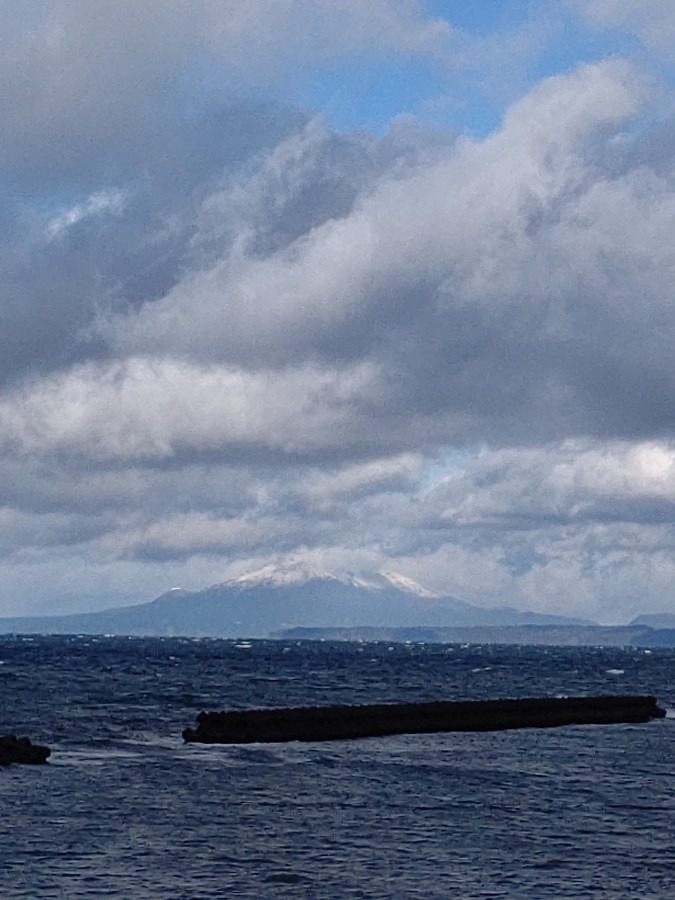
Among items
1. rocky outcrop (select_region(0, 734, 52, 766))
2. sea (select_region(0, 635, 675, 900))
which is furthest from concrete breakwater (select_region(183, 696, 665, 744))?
rocky outcrop (select_region(0, 734, 52, 766))

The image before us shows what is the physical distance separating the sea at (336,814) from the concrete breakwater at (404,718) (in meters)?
2.29

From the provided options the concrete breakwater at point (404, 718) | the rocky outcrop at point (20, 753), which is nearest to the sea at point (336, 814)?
the rocky outcrop at point (20, 753)

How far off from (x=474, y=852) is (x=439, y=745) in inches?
1415

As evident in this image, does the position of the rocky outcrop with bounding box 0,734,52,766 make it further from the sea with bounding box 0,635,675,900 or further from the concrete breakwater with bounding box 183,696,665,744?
the concrete breakwater with bounding box 183,696,665,744

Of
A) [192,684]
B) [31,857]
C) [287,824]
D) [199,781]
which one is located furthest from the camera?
[192,684]

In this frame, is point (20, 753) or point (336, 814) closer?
point (336, 814)

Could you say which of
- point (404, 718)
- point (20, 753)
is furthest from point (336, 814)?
point (404, 718)

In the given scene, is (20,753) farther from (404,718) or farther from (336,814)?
(404,718)

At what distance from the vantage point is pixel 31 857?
4022 cm

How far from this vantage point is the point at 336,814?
163ft

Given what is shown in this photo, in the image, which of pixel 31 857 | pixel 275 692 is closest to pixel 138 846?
pixel 31 857

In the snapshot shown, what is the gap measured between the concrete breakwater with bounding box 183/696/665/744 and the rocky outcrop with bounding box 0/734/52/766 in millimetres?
12780

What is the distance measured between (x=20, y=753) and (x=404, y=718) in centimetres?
3162

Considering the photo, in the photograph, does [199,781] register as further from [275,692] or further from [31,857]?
[275,692]
